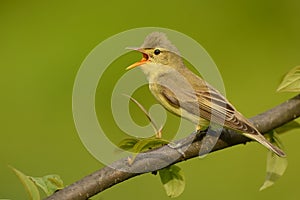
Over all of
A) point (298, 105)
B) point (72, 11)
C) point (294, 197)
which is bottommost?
point (294, 197)

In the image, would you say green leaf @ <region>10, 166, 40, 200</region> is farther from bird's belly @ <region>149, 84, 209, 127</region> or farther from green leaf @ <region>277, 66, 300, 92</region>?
bird's belly @ <region>149, 84, 209, 127</region>

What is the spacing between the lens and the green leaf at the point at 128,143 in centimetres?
79

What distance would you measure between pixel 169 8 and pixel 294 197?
0.75 m

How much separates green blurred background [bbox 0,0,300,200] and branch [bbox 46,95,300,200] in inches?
26.2

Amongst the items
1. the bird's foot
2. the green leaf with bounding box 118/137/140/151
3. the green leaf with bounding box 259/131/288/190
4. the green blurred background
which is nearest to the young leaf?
the green leaf with bounding box 259/131/288/190

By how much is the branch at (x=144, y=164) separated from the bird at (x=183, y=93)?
0.04 meters

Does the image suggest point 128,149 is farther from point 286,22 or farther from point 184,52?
point 286,22

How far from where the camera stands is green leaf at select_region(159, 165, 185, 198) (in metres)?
0.87

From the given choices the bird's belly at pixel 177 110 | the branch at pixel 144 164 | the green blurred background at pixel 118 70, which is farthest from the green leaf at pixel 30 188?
the green blurred background at pixel 118 70

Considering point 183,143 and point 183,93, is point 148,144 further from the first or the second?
point 183,93

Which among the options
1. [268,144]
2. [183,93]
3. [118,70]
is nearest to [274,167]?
[268,144]

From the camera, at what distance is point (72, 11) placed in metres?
1.98

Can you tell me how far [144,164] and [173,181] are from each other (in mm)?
95

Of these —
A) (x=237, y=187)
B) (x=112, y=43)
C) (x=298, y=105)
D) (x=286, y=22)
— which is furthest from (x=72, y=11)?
(x=298, y=105)
